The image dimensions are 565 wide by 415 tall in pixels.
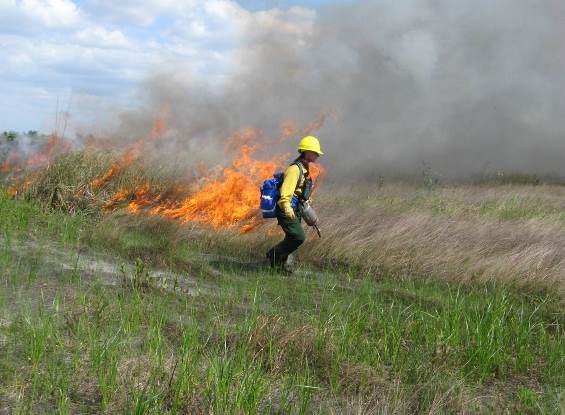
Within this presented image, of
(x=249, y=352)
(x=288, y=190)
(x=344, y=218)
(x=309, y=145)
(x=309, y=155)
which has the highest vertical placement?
(x=309, y=145)

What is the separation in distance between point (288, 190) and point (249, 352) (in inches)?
131

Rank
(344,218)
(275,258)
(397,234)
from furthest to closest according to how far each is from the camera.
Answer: (344,218) < (397,234) < (275,258)

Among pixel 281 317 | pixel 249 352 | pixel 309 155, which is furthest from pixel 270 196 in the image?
pixel 249 352

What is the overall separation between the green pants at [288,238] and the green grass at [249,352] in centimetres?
106

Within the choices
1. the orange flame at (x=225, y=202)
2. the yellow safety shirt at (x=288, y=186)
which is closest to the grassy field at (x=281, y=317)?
the orange flame at (x=225, y=202)

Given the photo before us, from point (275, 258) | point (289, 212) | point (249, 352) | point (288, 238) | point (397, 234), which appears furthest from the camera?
point (397, 234)

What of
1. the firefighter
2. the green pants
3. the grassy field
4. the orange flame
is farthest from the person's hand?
the orange flame

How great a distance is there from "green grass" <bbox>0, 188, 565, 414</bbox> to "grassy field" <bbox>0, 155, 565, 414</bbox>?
0.01m

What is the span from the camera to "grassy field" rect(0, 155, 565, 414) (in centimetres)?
316

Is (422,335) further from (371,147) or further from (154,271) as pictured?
(371,147)

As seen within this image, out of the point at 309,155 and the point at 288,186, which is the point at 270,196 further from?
the point at 309,155

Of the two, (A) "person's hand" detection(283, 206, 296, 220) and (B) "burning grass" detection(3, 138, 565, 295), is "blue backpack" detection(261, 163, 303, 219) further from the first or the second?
(B) "burning grass" detection(3, 138, 565, 295)

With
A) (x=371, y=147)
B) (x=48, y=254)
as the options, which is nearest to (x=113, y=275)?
(x=48, y=254)

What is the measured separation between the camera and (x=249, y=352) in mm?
3584
